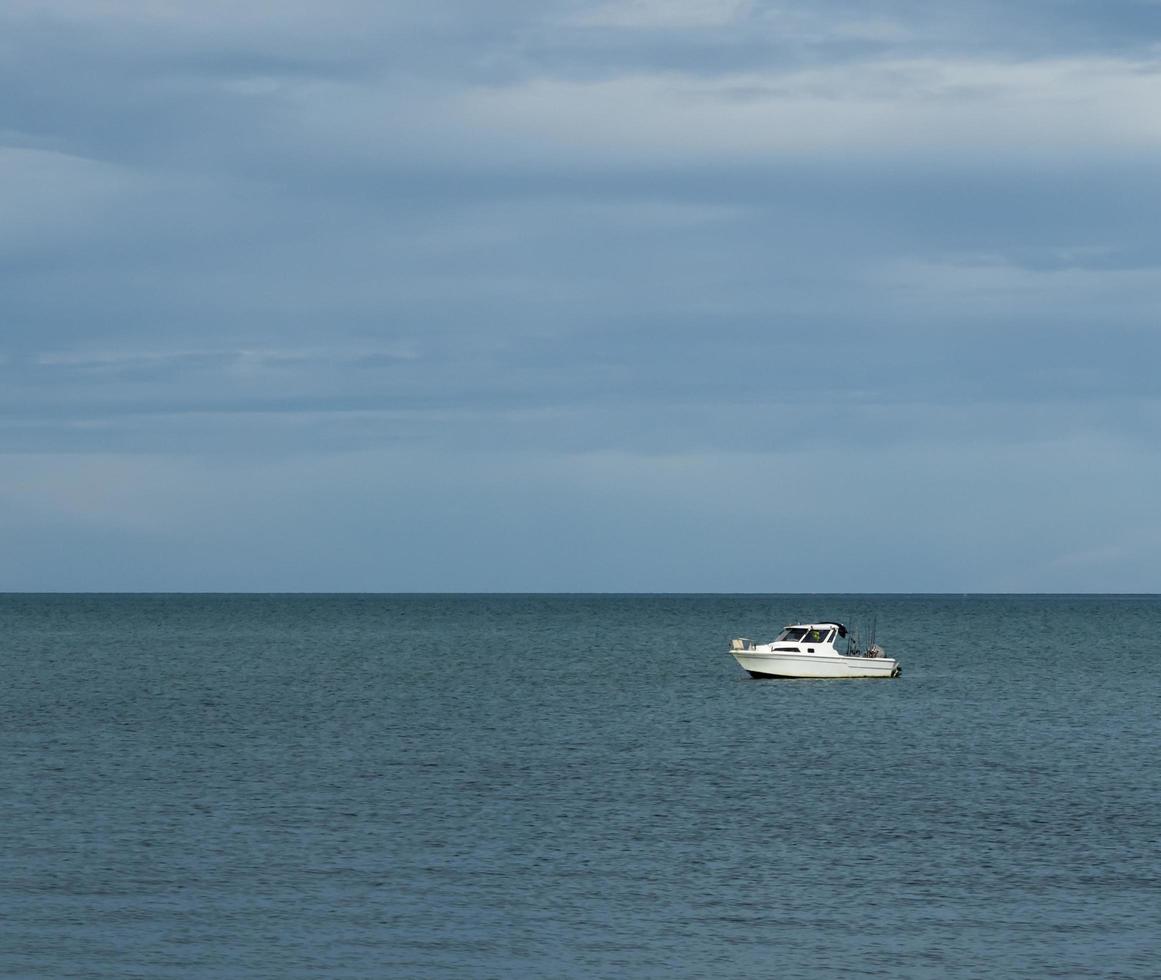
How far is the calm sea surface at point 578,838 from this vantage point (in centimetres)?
3142

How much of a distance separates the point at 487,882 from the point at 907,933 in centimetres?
982

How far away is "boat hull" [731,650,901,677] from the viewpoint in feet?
333

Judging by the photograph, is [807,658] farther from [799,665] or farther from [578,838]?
[578,838]

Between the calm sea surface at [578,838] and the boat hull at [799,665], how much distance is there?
34.6 feet

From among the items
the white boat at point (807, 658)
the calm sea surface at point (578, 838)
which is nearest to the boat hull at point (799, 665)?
the white boat at point (807, 658)

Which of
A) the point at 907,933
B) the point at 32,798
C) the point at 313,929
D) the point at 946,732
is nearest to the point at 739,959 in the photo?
the point at 907,933

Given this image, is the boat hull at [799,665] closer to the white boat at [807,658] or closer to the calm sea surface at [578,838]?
the white boat at [807,658]

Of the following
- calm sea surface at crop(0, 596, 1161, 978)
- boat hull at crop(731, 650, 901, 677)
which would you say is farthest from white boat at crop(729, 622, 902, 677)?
calm sea surface at crop(0, 596, 1161, 978)

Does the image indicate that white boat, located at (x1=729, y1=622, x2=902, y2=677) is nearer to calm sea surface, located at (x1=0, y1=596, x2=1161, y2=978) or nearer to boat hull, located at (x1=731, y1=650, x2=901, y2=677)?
boat hull, located at (x1=731, y1=650, x2=901, y2=677)

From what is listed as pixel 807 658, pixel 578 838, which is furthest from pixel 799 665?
pixel 578 838

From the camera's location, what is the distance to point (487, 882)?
3725 cm

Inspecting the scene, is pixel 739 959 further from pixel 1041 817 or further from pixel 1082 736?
pixel 1082 736

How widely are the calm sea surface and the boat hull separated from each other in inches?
416

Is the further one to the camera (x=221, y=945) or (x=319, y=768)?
(x=319, y=768)
